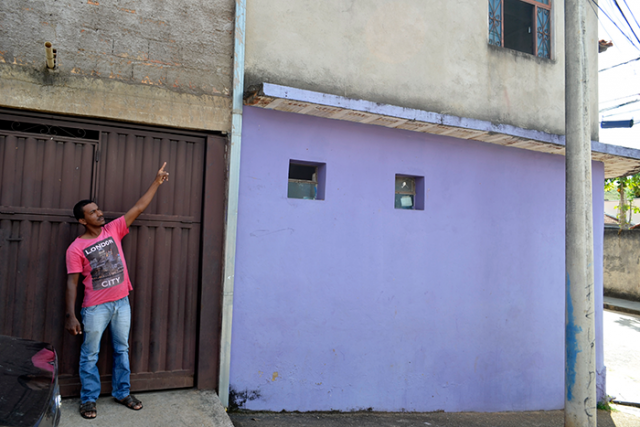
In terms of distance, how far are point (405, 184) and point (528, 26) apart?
314 centimetres

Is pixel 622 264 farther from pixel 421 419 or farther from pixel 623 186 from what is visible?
pixel 421 419

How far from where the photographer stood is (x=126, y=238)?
155 inches

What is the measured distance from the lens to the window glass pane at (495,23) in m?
5.94

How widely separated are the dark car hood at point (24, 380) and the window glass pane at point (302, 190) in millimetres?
2618

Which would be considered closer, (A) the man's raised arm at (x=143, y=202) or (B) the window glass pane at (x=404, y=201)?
(A) the man's raised arm at (x=143, y=202)

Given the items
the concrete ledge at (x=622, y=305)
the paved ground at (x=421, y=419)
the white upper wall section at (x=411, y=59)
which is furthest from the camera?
the concrete ledge at (x=622, y=305)

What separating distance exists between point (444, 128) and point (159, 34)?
3.08 m

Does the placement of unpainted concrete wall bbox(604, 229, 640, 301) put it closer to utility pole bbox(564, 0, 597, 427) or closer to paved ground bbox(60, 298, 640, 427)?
paved ground bbox(60, 298, 640, 427)

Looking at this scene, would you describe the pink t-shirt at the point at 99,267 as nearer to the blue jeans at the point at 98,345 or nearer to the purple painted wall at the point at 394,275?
the blue jeans at the point at 98,345

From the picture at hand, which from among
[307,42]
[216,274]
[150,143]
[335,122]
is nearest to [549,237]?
[335,122]

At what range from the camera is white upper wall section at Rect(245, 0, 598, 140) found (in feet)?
15.0

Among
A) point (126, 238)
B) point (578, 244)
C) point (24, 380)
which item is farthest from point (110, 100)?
point (578, 244)

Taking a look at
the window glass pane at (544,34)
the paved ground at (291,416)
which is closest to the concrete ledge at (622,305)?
the paved ground at (291,416)

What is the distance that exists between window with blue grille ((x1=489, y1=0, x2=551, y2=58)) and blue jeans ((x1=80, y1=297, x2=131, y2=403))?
572cm
